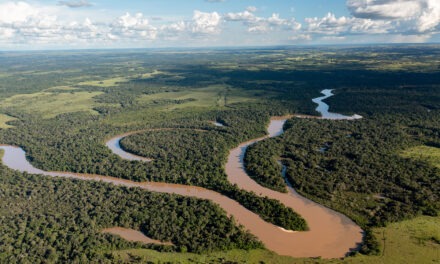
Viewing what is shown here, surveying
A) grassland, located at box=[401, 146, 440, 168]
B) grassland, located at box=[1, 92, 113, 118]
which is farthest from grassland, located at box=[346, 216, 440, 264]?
grassland, located at box=[1, 92, 113, 118]

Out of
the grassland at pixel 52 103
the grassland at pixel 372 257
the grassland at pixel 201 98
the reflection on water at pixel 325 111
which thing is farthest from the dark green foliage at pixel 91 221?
the grassland at pixel 201 98

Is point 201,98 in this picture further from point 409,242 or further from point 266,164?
point 409,242

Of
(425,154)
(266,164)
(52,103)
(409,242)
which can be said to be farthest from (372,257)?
(52,103)

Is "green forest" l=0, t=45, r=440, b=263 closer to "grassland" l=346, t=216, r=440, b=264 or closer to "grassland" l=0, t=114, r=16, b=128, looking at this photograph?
"grassland" l=0, t=114, r=16, b=128

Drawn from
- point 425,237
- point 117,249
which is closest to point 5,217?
point 117,249

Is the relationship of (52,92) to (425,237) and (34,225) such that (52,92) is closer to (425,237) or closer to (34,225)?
(34,225)

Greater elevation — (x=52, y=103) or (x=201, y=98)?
(x=201, y=98)

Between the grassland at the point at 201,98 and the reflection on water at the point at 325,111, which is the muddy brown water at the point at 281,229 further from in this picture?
the grassland at the point at 201,98
